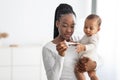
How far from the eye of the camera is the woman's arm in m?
0.64

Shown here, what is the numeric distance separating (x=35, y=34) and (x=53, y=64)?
127cm

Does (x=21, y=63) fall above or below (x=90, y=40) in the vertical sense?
below

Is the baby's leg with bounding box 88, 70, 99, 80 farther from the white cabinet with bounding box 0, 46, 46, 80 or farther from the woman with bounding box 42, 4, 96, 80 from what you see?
the white cabinet with bounding box 0, 46, 46, 80

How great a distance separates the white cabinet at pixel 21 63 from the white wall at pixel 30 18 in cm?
16

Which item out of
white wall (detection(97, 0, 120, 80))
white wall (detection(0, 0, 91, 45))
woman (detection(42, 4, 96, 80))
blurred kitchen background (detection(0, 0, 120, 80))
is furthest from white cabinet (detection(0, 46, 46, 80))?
woman (detection(42, 4, 96, 80))

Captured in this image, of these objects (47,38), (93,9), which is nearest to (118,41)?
(93,9)

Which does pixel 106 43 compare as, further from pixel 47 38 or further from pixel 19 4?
pixel 19 4

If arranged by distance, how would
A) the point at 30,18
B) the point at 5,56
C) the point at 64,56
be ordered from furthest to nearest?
the point at 30,18 → the point at 5,56 → the point at 64,56

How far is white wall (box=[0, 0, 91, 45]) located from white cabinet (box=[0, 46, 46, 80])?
16 centimetres

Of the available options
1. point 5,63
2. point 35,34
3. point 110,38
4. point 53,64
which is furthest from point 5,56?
point 53,64

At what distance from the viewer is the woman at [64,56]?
64 centimetres

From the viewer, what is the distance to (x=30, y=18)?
1.92m

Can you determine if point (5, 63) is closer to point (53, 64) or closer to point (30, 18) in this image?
point (30, 18)

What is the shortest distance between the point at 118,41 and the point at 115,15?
17cm
